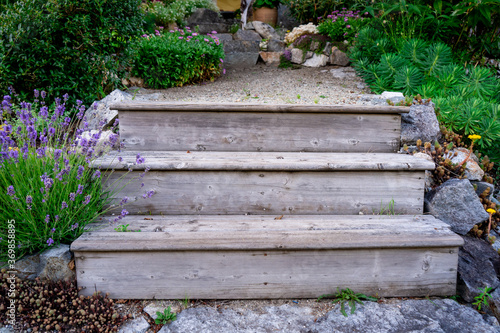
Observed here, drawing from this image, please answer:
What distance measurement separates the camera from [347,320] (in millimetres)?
1377

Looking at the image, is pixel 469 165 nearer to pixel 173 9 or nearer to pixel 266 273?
pixel 266 273

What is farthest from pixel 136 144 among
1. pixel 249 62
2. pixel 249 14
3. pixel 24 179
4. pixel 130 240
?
pixel 249 14

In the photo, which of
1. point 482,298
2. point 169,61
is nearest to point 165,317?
point 482,298

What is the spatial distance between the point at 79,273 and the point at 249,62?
4404 millimetres

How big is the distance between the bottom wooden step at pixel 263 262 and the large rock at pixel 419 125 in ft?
2.76

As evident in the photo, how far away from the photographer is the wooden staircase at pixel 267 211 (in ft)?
4.80

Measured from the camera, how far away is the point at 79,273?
4.76 feet

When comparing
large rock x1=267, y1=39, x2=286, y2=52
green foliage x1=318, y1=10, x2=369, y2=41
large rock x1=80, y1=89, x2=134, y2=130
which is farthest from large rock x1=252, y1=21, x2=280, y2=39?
large rock x1=80, y1=89, x2=134, y2=130

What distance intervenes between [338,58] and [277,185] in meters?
3.70

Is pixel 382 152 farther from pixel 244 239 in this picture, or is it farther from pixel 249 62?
pixel 249 62

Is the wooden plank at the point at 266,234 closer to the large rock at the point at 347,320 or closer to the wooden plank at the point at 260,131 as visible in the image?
the large rock at the point at 347,320

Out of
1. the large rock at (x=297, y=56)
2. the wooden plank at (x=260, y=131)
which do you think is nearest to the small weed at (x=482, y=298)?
the wooden plank at (x=260, y=131)

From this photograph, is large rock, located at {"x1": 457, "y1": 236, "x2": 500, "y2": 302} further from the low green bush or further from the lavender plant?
the lavender plant

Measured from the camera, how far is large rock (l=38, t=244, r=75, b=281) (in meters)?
1.43
